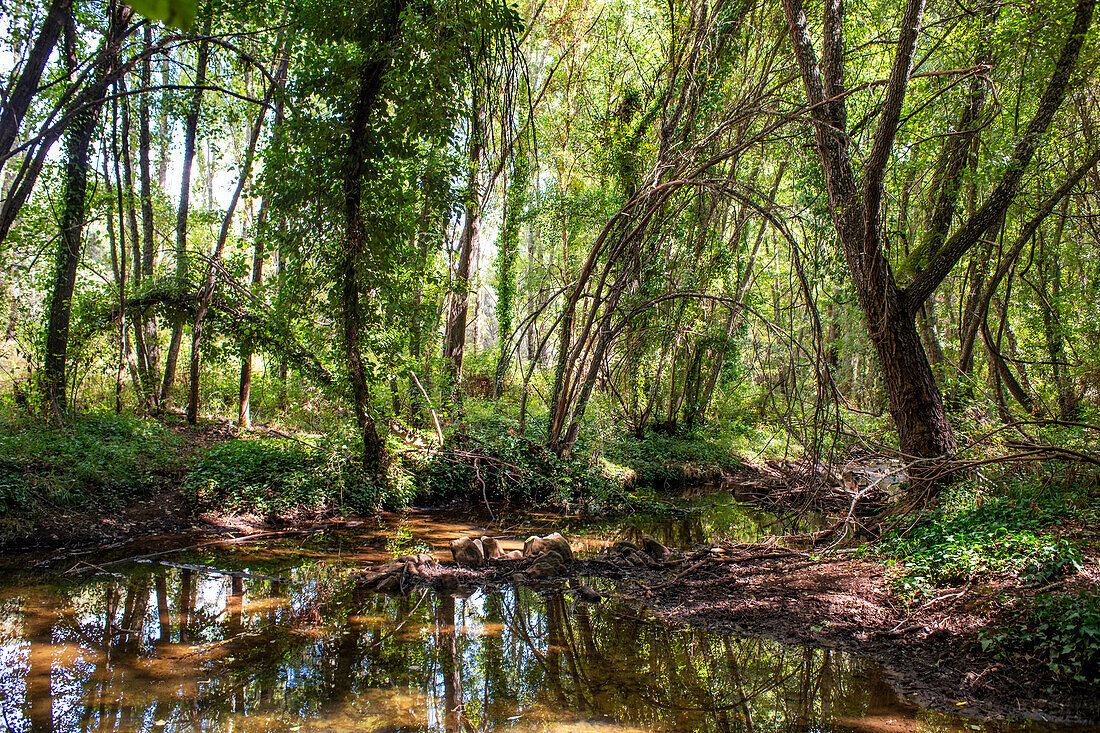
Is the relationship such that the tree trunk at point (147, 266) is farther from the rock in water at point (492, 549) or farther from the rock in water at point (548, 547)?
the rock in water at point (548, 547)

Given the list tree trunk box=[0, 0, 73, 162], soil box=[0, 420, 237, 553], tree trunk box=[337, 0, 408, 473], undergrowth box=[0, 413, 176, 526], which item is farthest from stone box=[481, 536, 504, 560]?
tree trunk box=[0, 0, 73, 162]

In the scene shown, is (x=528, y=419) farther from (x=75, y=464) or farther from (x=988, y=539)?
(x=988, y=539)

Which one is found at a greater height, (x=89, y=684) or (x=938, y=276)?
(x=938, y=276)

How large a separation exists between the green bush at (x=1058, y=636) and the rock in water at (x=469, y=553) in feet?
16.1

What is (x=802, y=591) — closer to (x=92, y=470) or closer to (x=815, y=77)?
(x=815, y=77)

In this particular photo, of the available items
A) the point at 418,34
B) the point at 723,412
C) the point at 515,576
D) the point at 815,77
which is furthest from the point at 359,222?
the point at 723,412

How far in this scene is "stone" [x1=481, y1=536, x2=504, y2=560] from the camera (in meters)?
7.24

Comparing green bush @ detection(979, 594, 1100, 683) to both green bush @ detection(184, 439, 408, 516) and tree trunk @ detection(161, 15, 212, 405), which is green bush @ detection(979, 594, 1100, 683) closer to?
green bush @ detection(184, 439, 408, 516)

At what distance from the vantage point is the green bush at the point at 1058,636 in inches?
146

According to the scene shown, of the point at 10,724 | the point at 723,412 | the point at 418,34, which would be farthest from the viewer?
the point at 723,412

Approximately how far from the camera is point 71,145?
9.74 metres

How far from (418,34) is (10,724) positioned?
6.72 meters

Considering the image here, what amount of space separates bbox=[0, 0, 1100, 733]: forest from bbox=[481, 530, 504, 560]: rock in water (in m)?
0.05

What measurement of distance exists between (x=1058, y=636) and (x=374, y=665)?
4.84m
